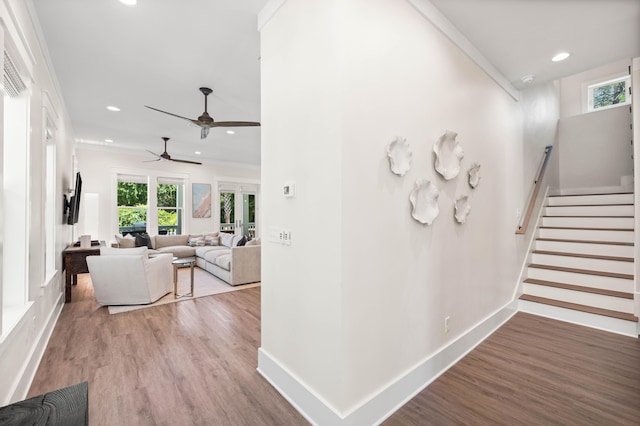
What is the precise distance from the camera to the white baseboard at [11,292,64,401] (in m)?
1.99

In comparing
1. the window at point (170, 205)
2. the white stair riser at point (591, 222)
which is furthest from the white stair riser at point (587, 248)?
the window at point (170, 205)

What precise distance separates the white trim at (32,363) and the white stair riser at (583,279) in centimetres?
529

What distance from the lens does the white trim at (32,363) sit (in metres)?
1.96

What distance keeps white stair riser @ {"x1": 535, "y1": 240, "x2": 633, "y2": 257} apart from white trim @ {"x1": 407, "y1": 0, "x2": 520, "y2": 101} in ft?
7.46

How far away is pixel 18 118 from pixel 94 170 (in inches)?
234

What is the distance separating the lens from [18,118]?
87.7 inches

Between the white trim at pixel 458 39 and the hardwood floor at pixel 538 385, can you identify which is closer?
the hardwood floor at pixel 538 385

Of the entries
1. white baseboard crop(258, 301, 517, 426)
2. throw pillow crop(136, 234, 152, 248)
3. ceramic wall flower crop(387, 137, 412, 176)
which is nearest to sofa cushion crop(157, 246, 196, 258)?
throw pillow crop(136, 234, 152, 248)

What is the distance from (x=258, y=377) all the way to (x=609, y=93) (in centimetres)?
837

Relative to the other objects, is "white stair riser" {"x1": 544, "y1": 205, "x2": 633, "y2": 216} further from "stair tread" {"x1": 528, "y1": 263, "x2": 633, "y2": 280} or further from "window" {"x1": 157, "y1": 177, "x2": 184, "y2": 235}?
"window" {"x1": 157, "y1": 177, "x2": 184, "y2": 235}

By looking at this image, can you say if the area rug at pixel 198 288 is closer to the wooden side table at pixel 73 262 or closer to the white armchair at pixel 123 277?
the white armchair at pixel 123 277

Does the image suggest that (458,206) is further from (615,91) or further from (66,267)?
(615,91)

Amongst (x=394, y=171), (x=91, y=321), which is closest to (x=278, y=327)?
(x=394, y=171)

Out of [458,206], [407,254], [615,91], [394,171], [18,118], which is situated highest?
[615,91]
